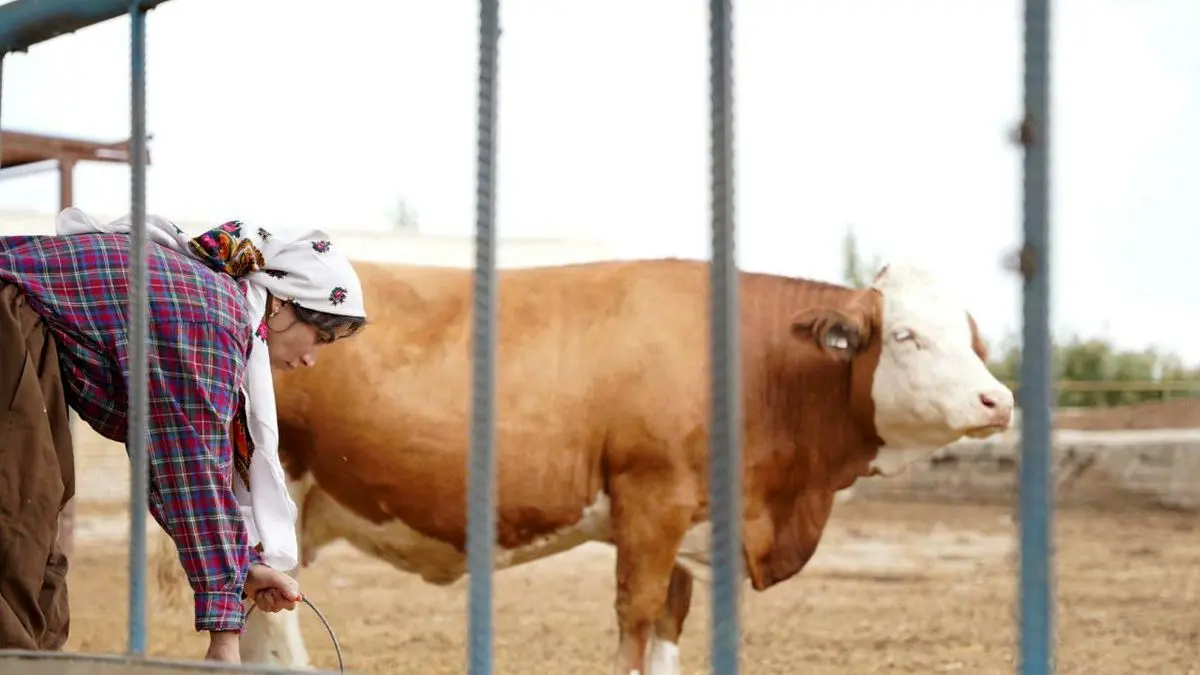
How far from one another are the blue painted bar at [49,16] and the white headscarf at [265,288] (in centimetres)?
26

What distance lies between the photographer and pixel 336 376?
5012mm

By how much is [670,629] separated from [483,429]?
349cm

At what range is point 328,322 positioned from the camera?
2504 mm

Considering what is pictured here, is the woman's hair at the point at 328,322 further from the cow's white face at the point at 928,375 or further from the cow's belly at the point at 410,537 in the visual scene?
the cow's white face at the point at 928,375

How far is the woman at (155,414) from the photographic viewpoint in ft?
6.66

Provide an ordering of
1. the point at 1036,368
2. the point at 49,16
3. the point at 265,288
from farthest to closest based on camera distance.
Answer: the point at 265,288 < the point at 49,16 < the point at 1036,368

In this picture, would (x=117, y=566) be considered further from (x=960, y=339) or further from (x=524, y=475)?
(x=960, y=339)

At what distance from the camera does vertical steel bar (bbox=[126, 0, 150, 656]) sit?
6.37ft

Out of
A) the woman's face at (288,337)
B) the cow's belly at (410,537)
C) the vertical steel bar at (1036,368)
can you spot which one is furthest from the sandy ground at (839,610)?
the vertical steel bar at (1036,368)

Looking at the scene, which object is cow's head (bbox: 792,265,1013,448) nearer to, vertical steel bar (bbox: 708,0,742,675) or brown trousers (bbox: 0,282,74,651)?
brown trousers (bbox: 0,282,74,651)

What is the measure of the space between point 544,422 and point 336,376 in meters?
0.67

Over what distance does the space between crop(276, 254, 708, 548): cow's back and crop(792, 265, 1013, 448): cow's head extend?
514mm

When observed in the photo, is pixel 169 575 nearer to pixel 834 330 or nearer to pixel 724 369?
pixel 834 330

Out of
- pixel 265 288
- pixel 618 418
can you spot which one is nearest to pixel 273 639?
pixel 618 418
